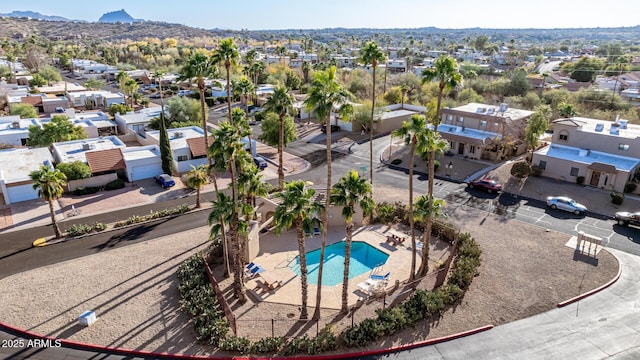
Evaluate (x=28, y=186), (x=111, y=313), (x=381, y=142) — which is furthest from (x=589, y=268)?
(x=28, y=186)

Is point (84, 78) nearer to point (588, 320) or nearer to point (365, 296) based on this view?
point (365, 296)

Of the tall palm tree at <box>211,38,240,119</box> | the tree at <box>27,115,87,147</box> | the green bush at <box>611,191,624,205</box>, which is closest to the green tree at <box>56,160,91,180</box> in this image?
the tree at <box>27,115,87,147</box>

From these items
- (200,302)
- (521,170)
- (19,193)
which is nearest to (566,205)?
(521,170)

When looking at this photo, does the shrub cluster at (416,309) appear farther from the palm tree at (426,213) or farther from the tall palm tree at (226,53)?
the tall palm tree at (226,53)

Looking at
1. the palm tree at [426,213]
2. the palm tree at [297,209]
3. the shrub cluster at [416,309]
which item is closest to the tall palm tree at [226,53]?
the palm tree at [297,209]

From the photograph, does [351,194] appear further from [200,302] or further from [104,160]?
[104,160]

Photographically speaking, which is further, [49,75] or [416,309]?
[49,75]
